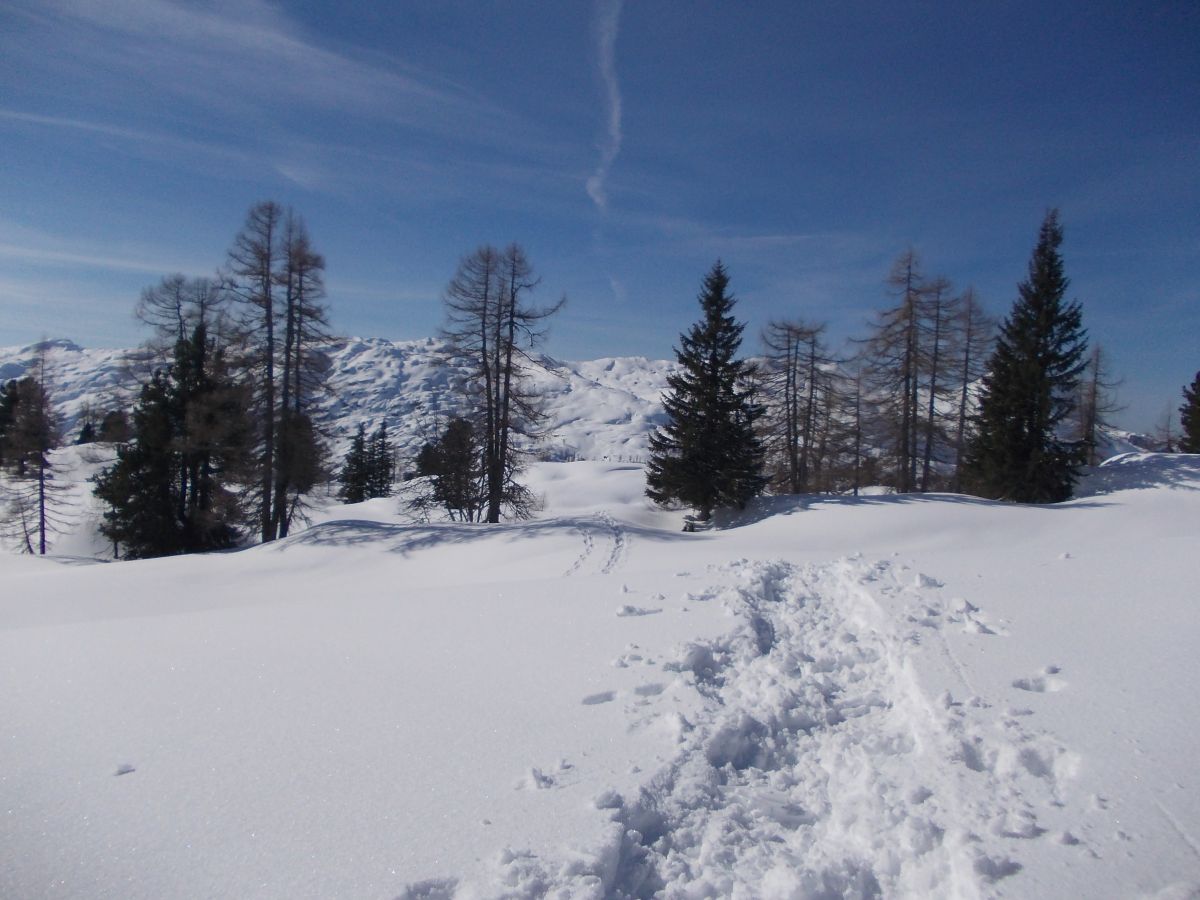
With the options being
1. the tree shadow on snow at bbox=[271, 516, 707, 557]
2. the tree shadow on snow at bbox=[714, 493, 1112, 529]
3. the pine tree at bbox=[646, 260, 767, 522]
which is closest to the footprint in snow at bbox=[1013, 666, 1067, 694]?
the tree shadow on snow at bbox=[271, 516, 707, 557]

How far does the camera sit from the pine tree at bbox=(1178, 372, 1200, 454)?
3098 centimetres

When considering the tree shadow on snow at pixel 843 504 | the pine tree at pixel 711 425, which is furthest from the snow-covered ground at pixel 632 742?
the pine tree at pixel 711 425

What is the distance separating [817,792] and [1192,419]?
140ft

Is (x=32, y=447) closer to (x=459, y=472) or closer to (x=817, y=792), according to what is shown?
(x=459, y=472)

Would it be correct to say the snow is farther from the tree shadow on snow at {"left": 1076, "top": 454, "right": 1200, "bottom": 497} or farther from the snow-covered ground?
the tree shadow on snow at {"left": 1076, "top": 454, "right": 1200, "bottom": 497}

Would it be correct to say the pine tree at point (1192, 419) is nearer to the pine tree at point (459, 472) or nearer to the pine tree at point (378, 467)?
the pine tree at point (459, 472)

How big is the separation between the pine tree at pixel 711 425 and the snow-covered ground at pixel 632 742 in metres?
11.7

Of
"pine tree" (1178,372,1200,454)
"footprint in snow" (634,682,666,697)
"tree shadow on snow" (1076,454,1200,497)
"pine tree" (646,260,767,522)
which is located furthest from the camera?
"pine tree" (1178,372,1200,454)

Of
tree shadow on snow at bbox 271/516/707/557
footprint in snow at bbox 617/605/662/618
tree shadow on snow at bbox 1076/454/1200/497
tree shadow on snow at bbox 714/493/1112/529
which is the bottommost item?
tree shadow on snow at bbox 271/516/707/557

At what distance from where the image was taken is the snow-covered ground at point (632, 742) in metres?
3.03

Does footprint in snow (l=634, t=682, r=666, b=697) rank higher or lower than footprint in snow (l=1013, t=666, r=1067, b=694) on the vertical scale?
lower

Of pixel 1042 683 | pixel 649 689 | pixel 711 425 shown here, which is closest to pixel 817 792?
pixel 649 689

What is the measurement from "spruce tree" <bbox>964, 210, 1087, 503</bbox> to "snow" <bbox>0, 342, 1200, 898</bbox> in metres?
11.5

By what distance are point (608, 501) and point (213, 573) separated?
22.0m
